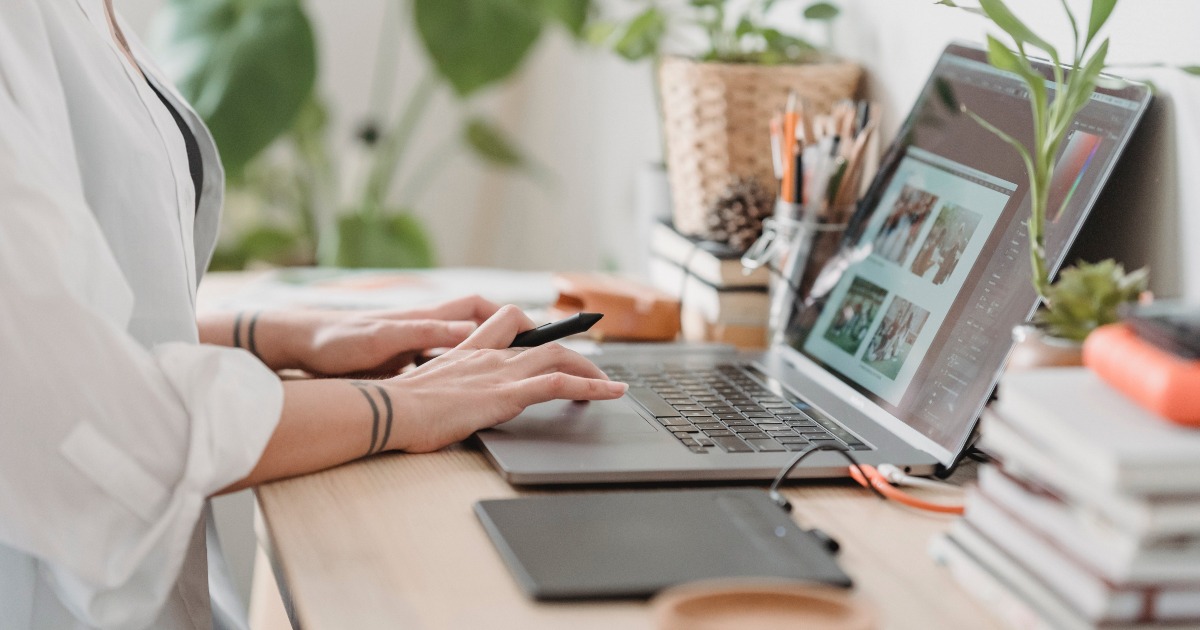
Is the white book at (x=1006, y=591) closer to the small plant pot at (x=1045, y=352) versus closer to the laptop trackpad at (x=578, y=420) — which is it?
the small plant pot at (x=1045, y=352)

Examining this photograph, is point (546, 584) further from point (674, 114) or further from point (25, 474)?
point (674, 114)

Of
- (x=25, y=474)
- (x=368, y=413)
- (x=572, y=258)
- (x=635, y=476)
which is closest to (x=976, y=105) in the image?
(x=635, y=476)

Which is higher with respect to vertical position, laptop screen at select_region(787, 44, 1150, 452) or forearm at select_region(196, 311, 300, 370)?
laptop screen at select_region(787, 44, 1150, 452)

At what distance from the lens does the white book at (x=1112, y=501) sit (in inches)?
19.6

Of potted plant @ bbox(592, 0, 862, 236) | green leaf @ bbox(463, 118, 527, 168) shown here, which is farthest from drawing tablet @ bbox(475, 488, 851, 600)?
green leaf @ bbox(463, 118, 527, 168)

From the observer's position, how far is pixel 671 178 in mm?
1379

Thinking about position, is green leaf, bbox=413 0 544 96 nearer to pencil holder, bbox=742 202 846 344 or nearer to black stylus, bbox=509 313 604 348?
pencil holder, bbox=742 202 846 344

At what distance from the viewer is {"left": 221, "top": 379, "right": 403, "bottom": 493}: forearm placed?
74 cm

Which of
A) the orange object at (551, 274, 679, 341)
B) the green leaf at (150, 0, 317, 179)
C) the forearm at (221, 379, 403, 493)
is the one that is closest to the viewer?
the forearm at (221, 379, 403, 493)

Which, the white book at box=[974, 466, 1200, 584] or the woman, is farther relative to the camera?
the woman

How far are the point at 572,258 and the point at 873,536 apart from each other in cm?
187

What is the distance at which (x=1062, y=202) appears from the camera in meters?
0.85

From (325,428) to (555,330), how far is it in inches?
9.7

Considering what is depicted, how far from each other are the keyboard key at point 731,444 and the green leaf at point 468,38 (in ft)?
4.66
